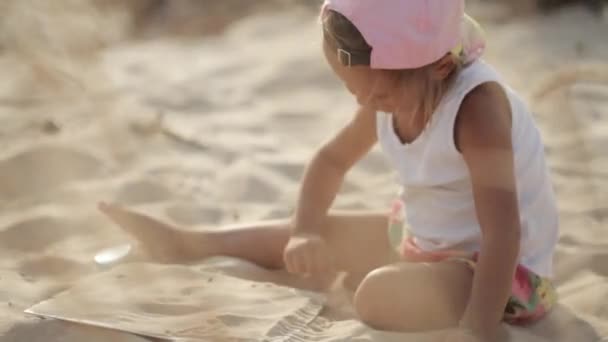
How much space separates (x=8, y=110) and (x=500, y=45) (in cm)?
157

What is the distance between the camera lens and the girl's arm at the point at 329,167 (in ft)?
6.36

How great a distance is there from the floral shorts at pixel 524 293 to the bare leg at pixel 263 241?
0.23 meters

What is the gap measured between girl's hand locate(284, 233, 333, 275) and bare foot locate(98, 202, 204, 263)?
0.86ft

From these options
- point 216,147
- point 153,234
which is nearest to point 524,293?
point 153,234

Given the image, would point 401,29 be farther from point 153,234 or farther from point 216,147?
point 216,147

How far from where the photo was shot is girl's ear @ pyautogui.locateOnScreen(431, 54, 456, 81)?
1617 millimetres

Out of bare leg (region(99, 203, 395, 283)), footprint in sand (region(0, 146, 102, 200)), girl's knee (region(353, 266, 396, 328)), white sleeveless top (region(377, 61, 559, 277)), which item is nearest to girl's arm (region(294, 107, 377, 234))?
bare leg (region(99, 203, 395, 283))

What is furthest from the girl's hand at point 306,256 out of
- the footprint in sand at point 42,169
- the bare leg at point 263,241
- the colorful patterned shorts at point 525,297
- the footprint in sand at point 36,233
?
the footprint in sand at point 42,169

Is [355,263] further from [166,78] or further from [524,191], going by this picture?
[166,78]

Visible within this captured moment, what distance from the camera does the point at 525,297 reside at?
1.69 m

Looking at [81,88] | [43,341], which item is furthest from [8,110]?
[43,341]

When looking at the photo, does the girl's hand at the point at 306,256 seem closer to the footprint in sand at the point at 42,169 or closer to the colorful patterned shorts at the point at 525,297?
the colorful patterned shorts at the point at 525,297

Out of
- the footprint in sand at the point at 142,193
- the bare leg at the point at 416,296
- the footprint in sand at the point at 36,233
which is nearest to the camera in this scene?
the bare leg at the point at 416,296

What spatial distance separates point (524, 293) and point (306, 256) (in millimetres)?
379
